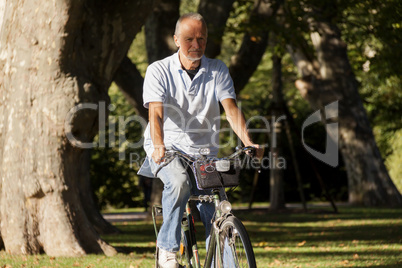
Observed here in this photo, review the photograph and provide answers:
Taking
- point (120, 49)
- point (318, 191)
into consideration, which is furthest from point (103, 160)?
point (120, 49)

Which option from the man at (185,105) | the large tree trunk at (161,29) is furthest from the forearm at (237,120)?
the large tree trunk at (161,29)

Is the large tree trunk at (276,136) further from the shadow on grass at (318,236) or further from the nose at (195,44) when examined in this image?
the nose at (195,44)

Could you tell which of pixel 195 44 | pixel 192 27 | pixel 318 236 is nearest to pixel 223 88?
pixel 195 44

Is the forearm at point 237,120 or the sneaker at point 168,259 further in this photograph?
the sneaker at point 168,259

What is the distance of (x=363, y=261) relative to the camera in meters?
8.39

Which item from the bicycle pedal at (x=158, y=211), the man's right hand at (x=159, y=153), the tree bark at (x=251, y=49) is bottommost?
the bicycle pedal at (x=158, y=211)

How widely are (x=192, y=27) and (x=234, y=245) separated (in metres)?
1.56

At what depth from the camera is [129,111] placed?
27.8 m

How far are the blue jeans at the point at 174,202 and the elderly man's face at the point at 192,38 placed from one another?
752 mm

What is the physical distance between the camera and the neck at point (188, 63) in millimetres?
5004

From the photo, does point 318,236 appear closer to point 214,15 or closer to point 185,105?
point 214,15

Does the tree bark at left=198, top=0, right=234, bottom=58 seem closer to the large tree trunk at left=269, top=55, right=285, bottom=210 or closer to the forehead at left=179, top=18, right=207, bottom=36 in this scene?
the large tree trunk at left=269, top=55, right=285, bottom=210

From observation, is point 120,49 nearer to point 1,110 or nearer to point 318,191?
point 1,110

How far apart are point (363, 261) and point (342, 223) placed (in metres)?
6.32
